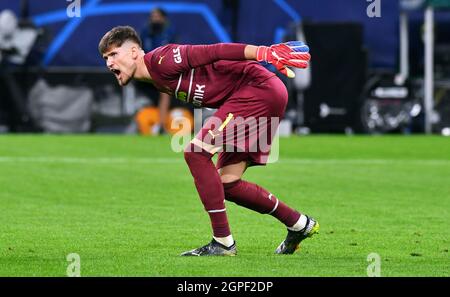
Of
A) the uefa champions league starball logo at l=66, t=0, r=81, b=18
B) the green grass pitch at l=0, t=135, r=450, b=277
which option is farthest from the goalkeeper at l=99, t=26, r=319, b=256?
the uefa champions league starball logo at l=66, t=0, r=81, b=18

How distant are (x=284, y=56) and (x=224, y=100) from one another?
0.66 m

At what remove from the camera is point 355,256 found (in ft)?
32.0

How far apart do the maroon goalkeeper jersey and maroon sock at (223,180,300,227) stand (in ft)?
2.08

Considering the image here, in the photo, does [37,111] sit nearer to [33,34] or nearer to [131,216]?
[33,34]

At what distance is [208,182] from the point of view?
954 centimetres

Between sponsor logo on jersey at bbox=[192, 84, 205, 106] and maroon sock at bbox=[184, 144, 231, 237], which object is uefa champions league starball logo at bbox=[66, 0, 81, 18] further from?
maroon sock at bbox=[184, 144, 231, 237]

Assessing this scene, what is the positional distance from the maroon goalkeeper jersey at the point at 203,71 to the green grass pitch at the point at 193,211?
122 centimetres

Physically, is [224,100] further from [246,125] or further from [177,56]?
[177,56]

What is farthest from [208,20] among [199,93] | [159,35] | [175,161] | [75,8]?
[199,93]

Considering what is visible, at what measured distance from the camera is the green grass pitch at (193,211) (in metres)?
9.23

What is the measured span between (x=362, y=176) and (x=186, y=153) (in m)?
7.82

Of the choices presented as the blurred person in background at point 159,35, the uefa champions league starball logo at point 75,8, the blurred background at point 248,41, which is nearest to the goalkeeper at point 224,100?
the uefa champions league starball logo at point 75,8

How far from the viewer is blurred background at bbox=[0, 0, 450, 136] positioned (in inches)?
1022
